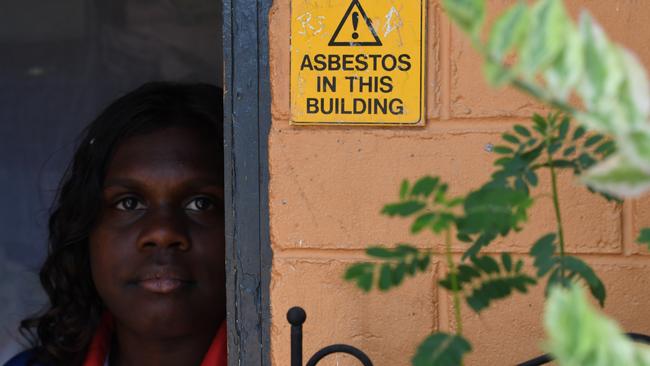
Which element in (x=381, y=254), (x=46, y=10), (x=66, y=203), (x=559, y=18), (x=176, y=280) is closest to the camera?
(x=559, y=18)

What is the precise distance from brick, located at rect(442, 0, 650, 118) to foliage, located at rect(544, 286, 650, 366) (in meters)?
1.23

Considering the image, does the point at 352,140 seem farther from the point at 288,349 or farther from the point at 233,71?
the point at 288,349

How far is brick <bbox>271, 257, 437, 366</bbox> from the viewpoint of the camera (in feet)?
6.36

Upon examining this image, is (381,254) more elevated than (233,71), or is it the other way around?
(233,71)

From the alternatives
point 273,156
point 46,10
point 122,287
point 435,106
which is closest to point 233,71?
point 273,156

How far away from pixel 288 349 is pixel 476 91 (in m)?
0.63

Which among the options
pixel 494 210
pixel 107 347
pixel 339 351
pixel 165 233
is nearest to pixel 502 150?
pixel 494 210

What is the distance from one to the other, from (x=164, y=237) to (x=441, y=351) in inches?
53.8

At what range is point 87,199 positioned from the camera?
2523mm

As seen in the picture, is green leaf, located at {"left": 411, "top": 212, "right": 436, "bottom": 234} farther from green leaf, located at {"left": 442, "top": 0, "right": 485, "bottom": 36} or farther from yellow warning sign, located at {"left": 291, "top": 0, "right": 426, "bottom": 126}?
yellow warning sign, located at {"left": 291, "top": 0, "right": 426, "bottom": 126}

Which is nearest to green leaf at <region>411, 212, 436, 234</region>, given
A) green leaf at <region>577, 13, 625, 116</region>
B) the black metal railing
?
green leaf at <region>577, 13, 625, 116</region>

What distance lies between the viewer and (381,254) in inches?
42.4

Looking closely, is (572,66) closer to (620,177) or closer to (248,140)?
(620,177)

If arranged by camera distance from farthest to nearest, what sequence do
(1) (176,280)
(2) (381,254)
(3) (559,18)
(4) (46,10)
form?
1. (4) (46,10)
2. (1) (176,280)
3. (2) (381,254)
4. (3) (559,18)
